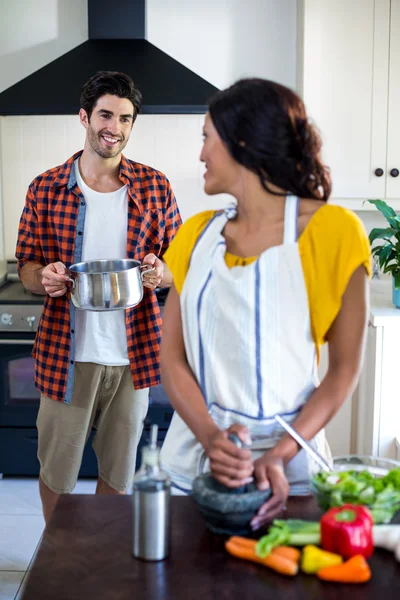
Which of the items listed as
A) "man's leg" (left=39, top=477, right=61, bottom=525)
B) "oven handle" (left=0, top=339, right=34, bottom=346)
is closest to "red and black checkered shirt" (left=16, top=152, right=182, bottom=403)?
"man's leg" (left=39, top=477, right=61, bottom=525)

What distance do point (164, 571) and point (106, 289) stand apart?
106cm

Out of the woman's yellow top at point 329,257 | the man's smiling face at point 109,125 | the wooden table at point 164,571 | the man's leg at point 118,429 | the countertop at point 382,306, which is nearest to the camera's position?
the wooden table at point 164,571

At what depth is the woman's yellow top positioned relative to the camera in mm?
1437

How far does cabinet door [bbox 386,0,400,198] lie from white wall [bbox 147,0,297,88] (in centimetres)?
57

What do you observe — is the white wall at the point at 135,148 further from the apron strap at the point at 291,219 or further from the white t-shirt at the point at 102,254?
the apron strap at the point at 291,219

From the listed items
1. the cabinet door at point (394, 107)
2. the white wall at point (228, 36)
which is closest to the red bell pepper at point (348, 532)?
the cabinet door at point (394, 107)

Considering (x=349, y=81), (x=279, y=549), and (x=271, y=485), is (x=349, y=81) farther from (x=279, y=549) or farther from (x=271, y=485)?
(x=279, y=549)

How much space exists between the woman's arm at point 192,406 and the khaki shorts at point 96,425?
2.96 feet

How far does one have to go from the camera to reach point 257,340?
1.47 metres

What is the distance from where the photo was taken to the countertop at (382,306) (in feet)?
9.62

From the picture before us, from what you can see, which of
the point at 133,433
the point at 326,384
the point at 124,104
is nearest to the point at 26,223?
the point at 124,104

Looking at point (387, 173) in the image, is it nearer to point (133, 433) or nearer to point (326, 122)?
point (326, 122)

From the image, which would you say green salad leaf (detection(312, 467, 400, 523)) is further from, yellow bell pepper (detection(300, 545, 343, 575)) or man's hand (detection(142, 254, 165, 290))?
man's hand (detection(142, 254, 165, 290))

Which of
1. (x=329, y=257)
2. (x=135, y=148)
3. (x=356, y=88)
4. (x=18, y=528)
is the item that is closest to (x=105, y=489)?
(x=18, y=528)
